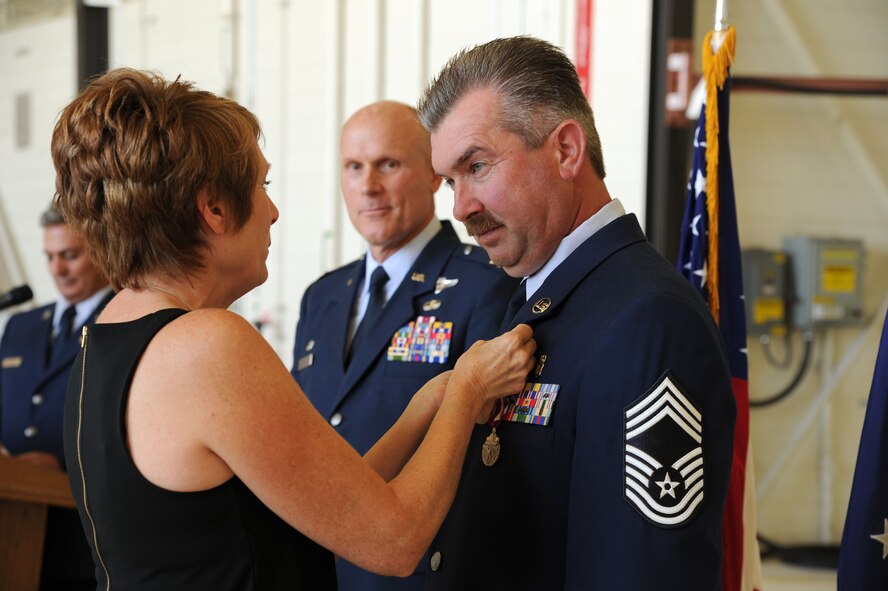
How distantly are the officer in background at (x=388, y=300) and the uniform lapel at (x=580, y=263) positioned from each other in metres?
0.72

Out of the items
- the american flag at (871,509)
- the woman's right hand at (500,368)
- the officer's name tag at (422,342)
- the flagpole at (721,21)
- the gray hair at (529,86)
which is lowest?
the american flag at (871,509)

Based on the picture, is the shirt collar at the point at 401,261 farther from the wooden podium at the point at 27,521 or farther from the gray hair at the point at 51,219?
the gray hair at the point at 51,219

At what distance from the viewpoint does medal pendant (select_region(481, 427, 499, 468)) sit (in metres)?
1.51

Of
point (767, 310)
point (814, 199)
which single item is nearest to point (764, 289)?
point (767, 310)

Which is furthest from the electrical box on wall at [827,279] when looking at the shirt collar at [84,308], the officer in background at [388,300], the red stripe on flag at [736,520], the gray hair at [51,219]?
the gray hair at [51,219]

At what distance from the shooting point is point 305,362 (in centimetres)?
263

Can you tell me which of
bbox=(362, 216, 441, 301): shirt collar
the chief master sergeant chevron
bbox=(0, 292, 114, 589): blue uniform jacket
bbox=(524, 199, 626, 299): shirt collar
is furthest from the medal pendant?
bbox=(0, 292, 114, 589): blue uniform jacket

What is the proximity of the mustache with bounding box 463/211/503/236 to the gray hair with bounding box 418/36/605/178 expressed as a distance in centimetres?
13

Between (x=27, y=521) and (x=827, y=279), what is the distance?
4.42 m

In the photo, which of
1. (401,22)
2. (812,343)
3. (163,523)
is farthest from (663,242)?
(163,523)

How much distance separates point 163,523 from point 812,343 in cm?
503

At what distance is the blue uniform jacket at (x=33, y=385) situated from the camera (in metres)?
3.36

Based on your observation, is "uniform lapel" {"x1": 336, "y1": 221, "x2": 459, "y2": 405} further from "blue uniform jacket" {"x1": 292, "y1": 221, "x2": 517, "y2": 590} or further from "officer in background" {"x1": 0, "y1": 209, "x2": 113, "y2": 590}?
"officer in background" {"x1": 0, "y1": 209, "x2": 113, "y2": 590}

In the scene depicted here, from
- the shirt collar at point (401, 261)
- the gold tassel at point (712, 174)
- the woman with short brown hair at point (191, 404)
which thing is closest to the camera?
the woman with short brown hair at point (191, 404)
